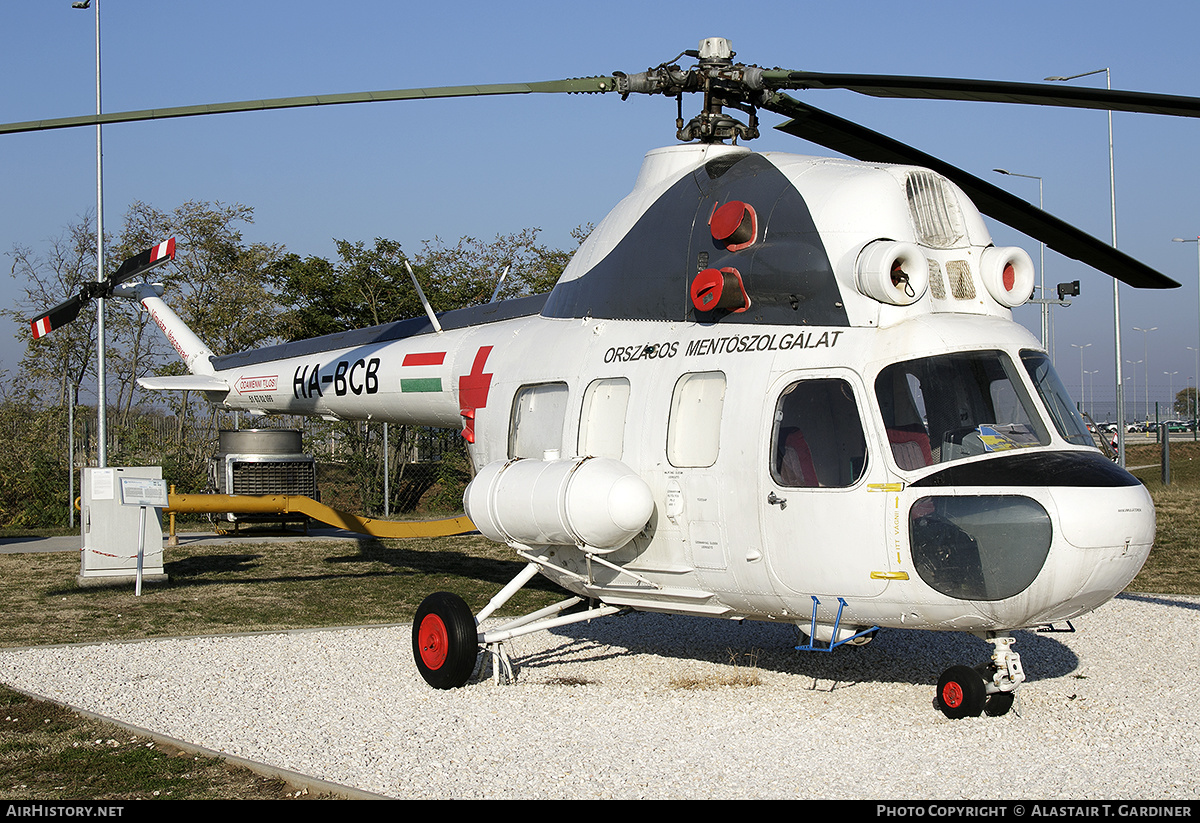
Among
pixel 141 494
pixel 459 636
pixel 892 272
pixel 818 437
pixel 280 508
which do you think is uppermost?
pixel 892 272

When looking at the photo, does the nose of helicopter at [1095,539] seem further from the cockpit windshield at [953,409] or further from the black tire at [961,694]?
the black tire at [961,694]

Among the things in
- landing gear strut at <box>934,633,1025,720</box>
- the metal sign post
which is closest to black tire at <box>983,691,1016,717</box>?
landing gear strut at <box>934,633,1025,720</box>

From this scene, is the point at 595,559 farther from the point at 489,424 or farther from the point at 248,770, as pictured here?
the point at 248,770

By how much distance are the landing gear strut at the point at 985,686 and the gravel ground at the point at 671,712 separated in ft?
0.46

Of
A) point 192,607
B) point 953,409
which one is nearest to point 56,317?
point 192,607

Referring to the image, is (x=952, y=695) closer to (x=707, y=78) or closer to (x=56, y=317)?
(x=707, y=78)

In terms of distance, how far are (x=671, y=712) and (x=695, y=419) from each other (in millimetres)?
2203

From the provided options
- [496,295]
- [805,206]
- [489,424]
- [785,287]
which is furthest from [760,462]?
[496,295]

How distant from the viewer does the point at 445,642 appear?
8.59 meters

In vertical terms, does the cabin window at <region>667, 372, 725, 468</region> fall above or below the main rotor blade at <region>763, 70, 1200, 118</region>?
below

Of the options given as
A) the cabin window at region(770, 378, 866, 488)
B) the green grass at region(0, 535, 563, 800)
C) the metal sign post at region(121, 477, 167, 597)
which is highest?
the cabin window at region(770, 378, 866, 488)

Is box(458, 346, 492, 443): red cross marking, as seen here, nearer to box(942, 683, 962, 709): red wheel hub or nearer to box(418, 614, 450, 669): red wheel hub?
box(418, 614, 450, 669): red wheel hub

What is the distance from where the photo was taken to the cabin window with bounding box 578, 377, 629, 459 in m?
8.39

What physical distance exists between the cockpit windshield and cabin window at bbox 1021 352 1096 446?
0.57 ft
